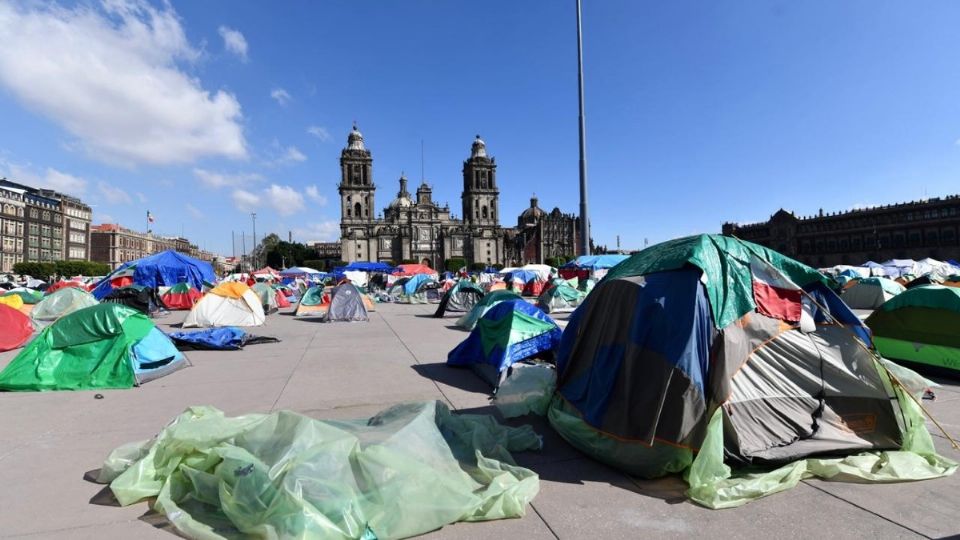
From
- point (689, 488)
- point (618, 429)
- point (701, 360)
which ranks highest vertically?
point (701, 360)

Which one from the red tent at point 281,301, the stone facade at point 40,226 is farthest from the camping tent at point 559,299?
the stone facade at point 40,226

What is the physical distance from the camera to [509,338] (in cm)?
845

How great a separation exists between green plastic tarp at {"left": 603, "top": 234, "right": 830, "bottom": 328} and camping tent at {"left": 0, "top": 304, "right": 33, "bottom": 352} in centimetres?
1546

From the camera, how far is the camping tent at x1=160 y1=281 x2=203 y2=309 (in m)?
24.2

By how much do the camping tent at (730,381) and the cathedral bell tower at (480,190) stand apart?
119 meters

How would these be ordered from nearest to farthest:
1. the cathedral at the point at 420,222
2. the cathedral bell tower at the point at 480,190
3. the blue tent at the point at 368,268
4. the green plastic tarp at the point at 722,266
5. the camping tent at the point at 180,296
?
1. the green plastic tarp at the point at 722,266
2. the camping tent at the point at 180,296
3. the blue tent at the point at 368,268
4. the cathedral at the point at 420,222
5. the cathedral bell tower at the point at 480,190

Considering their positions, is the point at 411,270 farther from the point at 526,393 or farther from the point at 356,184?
the point at 356,184

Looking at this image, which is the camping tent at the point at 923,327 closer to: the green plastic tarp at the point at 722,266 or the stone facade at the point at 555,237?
the green plastic tarp at the point at 722,266

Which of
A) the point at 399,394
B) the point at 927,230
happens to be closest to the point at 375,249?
the point at 927,230

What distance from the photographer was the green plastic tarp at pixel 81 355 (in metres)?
8.16

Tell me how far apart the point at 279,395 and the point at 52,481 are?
347 centimetres

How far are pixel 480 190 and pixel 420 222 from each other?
1863cm

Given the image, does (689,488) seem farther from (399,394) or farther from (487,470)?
(399,394)

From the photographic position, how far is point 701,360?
4586mm
